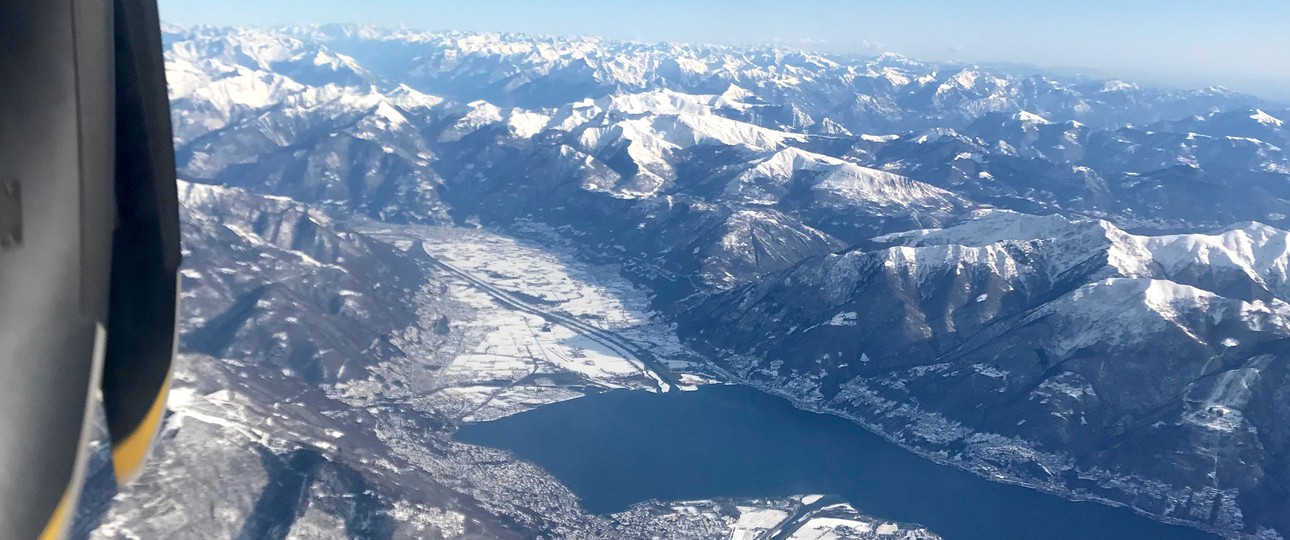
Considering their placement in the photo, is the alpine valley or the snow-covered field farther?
the snow-covered field

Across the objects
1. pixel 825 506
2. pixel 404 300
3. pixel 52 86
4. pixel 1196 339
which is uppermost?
pixel 52 86

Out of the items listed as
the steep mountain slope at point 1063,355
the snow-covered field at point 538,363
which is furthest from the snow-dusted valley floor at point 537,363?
the steep mountain slope at point 1063,355

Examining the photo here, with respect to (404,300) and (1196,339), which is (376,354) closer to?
(404,300)

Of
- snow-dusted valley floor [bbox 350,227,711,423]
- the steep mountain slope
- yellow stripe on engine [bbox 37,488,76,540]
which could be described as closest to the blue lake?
snow-dusted valley floor [bbox 350,227,711,423]

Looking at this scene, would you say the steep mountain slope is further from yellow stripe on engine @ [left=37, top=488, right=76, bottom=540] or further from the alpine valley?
yellow stripe on engine @ [left=37, top=488, right=76, bottom=540]

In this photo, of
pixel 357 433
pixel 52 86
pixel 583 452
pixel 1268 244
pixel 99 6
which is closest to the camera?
pixel 52 86

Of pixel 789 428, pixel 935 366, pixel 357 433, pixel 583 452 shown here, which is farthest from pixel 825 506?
pixel 357 433

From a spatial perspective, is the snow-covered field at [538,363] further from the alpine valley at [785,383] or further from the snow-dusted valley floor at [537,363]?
the alpine valley at [785,383]

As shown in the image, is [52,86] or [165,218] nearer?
[52,86]
